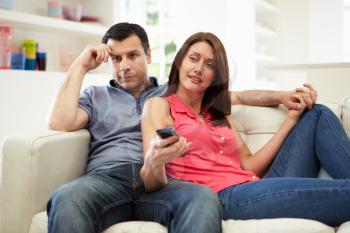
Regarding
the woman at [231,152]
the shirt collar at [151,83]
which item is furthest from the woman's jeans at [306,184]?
the shirt collar at [151,83]

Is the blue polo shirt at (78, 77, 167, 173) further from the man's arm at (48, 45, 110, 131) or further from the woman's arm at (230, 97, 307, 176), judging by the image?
the woman's arm at (230, 97, 307, 176)

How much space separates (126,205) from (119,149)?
0.56ft

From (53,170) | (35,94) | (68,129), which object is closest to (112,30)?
(68,129)

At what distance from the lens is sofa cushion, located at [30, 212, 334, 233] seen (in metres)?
0.83

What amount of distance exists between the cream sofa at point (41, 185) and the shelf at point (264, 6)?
580 millimetres

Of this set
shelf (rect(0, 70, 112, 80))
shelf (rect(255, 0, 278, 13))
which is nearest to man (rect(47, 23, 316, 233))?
shelf (rect(255, 0, 278, 13))

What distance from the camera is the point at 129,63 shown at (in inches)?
44.6

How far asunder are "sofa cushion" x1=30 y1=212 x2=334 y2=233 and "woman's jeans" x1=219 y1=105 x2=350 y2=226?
1.1 inches

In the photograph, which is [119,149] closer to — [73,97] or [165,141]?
[73,97]

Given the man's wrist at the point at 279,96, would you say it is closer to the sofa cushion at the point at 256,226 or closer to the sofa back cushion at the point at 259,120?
the sofa back cushion at the point at 259,120

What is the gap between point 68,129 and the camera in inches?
42.1

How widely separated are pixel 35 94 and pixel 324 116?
1154 mm

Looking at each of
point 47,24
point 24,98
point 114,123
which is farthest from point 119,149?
point 47,24

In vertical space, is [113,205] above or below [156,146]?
below
